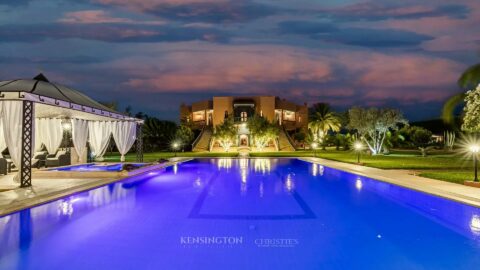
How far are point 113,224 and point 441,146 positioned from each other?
4591 cm

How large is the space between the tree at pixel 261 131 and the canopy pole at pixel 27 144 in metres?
30.6

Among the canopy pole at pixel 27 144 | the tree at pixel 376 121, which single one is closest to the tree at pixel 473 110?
the canopy pole at pixel 27 144

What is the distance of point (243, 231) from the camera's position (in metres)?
6.48

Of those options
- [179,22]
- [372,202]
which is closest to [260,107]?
[179,22]

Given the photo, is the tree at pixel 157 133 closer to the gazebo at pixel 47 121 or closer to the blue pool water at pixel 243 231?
the gazebo at pixel 47 121

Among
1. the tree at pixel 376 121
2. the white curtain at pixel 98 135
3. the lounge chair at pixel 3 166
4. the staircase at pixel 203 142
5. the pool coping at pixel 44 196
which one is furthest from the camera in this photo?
the staircase at pixel 203 142

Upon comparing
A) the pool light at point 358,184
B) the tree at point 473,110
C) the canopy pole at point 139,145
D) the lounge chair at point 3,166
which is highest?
the tree at point 473,110

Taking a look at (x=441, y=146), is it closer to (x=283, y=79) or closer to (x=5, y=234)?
(x=283, y=79)

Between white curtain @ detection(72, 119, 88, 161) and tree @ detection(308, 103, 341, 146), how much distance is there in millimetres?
41567

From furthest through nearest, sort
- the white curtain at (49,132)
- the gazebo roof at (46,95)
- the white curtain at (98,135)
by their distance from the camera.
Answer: the white curtain at (98,135)
the white curtain at (49,132)
the gazebo roof at (46,95)

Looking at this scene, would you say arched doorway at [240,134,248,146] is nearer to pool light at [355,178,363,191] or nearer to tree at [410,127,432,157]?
tree at [410,127,432,157]

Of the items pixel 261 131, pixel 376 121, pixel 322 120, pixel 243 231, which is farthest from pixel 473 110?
pixel 322 120

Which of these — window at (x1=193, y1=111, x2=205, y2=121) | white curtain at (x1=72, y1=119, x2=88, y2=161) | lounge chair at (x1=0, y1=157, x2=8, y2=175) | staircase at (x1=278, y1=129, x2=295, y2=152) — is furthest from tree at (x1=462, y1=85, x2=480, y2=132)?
window at (x1=193, y1=111, x2=205, y2=121)

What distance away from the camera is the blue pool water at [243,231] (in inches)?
193
